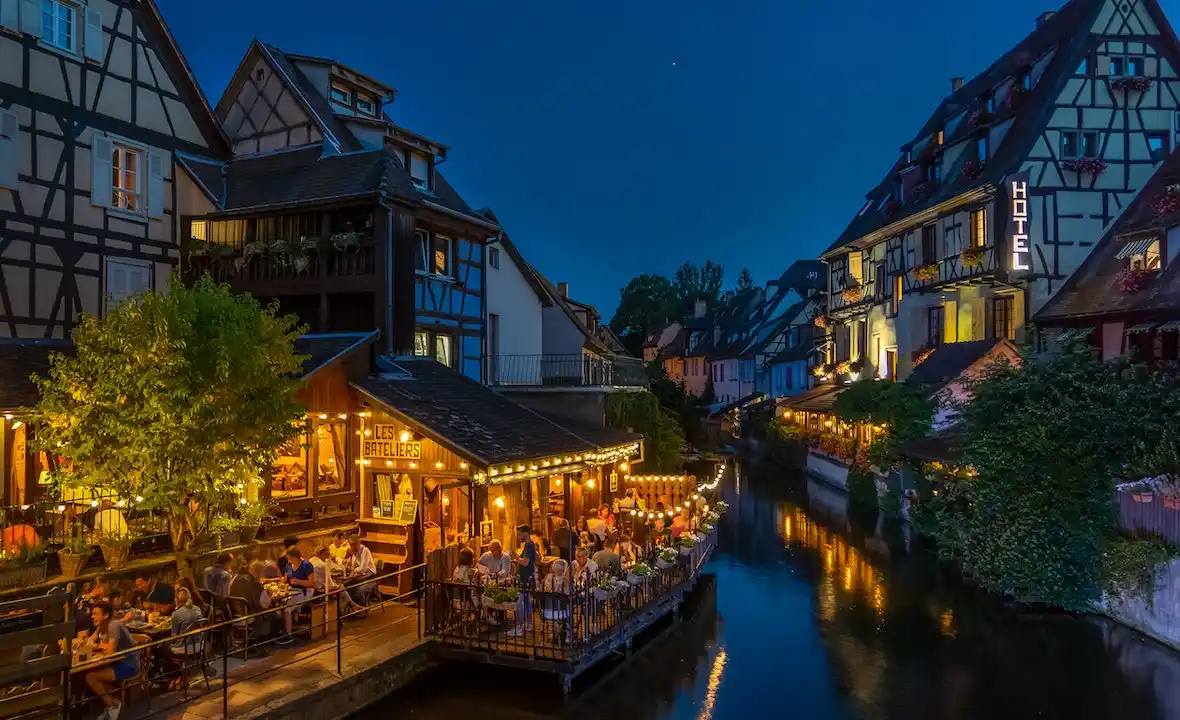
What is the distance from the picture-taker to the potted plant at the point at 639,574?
47.9ft

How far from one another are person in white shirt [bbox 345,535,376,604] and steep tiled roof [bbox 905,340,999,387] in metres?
21.6

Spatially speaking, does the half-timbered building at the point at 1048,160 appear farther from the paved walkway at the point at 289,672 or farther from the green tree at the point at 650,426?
the paved walkway at the point at 289,672

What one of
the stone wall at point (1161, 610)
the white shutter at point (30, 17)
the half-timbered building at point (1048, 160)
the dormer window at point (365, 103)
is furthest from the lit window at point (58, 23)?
the half-timbered building at point (1048, 160)

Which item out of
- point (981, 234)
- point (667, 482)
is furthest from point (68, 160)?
point (981, 234)

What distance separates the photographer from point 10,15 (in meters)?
16.7

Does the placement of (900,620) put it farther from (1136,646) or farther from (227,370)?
(227,370)

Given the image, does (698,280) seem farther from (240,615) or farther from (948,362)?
(240,615)

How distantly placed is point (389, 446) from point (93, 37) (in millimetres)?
11182

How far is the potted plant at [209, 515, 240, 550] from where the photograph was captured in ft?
40.3

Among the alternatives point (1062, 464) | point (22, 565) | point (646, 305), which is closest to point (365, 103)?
point (22, 565)

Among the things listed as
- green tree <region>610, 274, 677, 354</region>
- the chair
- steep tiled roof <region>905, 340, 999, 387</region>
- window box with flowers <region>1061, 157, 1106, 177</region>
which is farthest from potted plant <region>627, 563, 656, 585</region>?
green tree <region>610, 274, 677, 354</region>

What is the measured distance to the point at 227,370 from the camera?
11.4 m

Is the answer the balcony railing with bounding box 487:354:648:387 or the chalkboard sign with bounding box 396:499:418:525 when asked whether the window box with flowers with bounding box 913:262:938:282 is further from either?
the chalkboard sign with bounding box 396:499:418:525

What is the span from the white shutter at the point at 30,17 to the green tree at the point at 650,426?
637 inches
